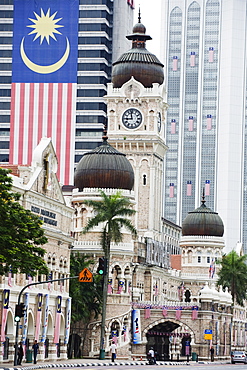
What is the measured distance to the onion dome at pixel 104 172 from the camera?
A: 348 feet

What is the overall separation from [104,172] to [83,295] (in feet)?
47.5

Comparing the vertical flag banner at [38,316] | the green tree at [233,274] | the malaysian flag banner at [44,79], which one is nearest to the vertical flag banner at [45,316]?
the vertical flag banner at [38,316]

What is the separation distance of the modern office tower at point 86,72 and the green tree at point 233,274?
43.0m

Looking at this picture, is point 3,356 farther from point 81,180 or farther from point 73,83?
point 73,83

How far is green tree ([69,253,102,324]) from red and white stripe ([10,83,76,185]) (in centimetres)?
5492

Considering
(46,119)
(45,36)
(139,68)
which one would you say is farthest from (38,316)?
(45,36)

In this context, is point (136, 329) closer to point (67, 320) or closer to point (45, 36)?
point (67, 320)

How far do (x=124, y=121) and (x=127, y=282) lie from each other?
30444 millimetres

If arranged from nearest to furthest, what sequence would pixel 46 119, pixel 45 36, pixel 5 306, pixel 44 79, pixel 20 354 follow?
pixel 20 354, pixel 5 306, pixel 44 79, pixel 46 119, pixel 45 36

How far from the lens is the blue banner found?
157500 mm

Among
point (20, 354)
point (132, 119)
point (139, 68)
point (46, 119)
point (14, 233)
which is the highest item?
point (139, 68)

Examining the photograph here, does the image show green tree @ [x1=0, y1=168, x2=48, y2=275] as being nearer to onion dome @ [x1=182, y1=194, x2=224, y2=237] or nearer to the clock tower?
the clock tower

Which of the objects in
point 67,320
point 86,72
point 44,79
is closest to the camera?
point 67,320

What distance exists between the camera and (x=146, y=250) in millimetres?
115500
